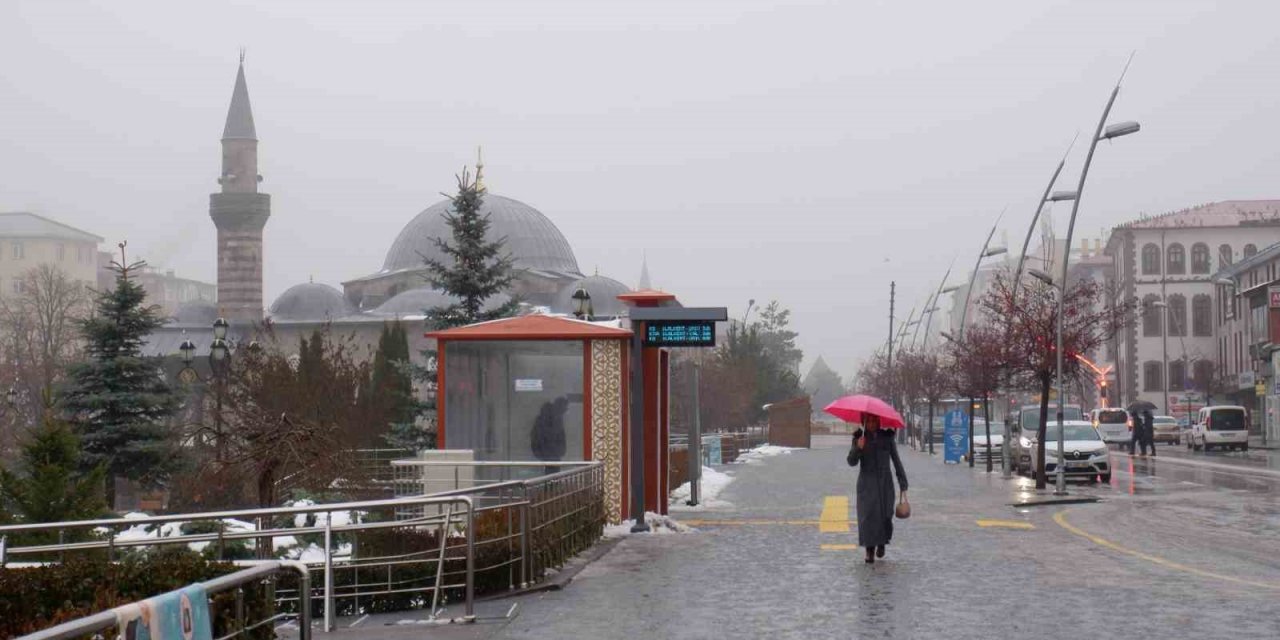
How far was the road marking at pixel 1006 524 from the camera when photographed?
21125mm

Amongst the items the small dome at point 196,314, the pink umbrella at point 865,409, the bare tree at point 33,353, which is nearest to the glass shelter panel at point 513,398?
the pink umbrella at point 865,409

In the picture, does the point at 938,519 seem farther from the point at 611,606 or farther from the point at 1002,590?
the point at 611,606

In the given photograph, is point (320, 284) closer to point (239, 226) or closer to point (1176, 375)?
point (239, 226)

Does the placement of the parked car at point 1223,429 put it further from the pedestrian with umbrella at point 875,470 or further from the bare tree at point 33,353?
the pedestrian with umbrella at point 875,470

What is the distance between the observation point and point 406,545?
1449 centimetres

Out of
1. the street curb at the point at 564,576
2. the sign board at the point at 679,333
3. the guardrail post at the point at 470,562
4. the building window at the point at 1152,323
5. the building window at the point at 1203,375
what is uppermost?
the building window at the point at 1152,323

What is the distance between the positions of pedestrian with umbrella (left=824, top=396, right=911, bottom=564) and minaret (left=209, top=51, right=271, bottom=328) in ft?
274

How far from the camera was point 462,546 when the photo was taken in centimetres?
1379

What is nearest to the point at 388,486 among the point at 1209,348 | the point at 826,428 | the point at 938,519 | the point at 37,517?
the point at 37,517

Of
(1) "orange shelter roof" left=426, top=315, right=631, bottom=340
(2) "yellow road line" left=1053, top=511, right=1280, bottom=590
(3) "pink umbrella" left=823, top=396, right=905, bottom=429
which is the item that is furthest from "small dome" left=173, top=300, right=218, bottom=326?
(3) "pink umbrella" left=823, top=396, right=905, bottom=429

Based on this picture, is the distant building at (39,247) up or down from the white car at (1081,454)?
up

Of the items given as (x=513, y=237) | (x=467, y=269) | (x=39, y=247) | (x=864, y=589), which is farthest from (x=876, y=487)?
(x=39, y=247)

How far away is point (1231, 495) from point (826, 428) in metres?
106

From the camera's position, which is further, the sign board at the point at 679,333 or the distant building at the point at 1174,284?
the distant building at the point at 1174,284
